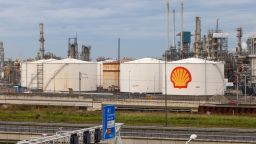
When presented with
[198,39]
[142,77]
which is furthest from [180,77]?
[198,39]

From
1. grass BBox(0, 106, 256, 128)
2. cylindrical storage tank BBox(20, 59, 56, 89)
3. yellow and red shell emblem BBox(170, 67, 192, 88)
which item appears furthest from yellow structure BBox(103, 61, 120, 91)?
grass BBox(0, 106, 256, 128)

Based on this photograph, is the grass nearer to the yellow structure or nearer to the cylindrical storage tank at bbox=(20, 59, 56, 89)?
the cylindrical storage tank at bbox=(20, 59, 56, 89)

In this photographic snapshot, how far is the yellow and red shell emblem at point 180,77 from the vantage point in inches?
3263

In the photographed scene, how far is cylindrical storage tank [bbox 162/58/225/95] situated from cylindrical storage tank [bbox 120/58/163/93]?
880 centimetres

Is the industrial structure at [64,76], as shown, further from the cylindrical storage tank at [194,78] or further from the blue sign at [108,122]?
the blue sign at [108,122]

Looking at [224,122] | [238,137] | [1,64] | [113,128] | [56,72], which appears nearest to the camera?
[113,128]

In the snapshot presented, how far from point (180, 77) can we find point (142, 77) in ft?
34.4

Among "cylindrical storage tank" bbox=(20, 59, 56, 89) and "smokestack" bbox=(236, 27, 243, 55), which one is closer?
"cylindrical storage tank" bbox=(20, 59, 56, 89)

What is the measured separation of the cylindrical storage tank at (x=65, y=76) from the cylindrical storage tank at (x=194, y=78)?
19427 millimetres

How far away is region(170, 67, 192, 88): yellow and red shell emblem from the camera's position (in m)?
82.9

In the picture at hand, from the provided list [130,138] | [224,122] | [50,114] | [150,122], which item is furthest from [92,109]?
[130,138]

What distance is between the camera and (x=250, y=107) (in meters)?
65.6

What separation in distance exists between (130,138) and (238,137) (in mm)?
7338

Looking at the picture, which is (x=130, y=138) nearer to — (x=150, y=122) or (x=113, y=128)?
(x=113, y=128)
